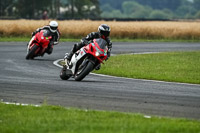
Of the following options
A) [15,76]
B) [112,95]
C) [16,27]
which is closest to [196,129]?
[112,95]

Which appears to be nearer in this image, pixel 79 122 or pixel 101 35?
pixel 79 122

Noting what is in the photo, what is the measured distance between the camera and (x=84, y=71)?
14.4 m

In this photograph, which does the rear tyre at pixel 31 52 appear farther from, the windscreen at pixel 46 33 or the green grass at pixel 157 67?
the green grass at pixel 157 67

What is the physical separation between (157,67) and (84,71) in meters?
5.28

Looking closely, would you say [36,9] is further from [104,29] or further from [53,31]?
[104,29]

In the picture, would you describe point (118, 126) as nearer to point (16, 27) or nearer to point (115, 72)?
point (115, 72)

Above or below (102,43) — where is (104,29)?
above

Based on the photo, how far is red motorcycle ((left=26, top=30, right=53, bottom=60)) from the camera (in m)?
22.1

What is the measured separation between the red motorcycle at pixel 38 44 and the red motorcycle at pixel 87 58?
7471mm

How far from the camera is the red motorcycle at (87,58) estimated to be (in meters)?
14.3

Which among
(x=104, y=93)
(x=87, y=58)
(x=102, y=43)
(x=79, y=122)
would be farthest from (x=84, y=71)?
(x=79, y=122)

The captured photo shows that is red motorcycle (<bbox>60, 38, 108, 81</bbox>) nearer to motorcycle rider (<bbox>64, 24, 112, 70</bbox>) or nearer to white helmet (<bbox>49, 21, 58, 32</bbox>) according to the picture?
motorcycle rider (<bbox>64, 24, 112, 70</bbox>)

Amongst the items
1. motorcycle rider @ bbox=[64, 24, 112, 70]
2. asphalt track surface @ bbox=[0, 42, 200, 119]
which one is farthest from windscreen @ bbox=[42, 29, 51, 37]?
motorcycle rider @ bbox=[64, 24, 112, 70]

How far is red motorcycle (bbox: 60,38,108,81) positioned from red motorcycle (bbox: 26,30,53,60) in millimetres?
7471
